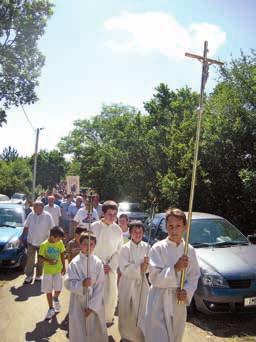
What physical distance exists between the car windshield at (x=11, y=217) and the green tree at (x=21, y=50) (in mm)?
14685

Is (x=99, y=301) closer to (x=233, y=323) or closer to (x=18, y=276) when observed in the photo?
(x=233, y=323)

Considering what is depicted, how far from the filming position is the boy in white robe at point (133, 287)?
5719 millimetres

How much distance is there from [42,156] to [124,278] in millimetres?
84061

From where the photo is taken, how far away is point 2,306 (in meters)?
7.67

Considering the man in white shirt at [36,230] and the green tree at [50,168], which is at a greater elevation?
the green tree at [50,168]

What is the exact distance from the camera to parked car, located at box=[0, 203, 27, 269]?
10328 mm

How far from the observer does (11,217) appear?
11.9 m

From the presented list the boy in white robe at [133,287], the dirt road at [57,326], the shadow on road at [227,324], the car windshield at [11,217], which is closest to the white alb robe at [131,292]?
the boy in white robe at [133,287]

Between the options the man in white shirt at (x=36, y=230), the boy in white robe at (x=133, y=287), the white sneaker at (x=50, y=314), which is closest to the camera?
the boy in white robe at (x=133, y=287)

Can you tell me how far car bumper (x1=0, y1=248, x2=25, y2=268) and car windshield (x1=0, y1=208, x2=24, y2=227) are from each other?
4.24ft

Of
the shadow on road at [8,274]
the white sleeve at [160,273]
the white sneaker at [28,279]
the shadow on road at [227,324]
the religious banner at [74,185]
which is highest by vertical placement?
the religious banner at [74,185]

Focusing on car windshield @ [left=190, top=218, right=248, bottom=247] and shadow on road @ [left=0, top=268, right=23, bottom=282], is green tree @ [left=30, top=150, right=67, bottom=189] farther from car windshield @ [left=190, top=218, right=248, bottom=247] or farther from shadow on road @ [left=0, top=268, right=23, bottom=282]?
car windshield @ [left=190, top=218, right=248, bottom=247]

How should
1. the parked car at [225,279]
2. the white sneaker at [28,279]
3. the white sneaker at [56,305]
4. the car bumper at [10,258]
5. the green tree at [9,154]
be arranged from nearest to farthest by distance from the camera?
the parked car at [225,279] < the white sneaker at [56,305] < the white sneaker at [28,279] < the car bumper at [10,258] < the green tree at [9,154]

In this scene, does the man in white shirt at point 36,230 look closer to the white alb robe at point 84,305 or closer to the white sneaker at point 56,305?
the white sneaker at point 56,305
